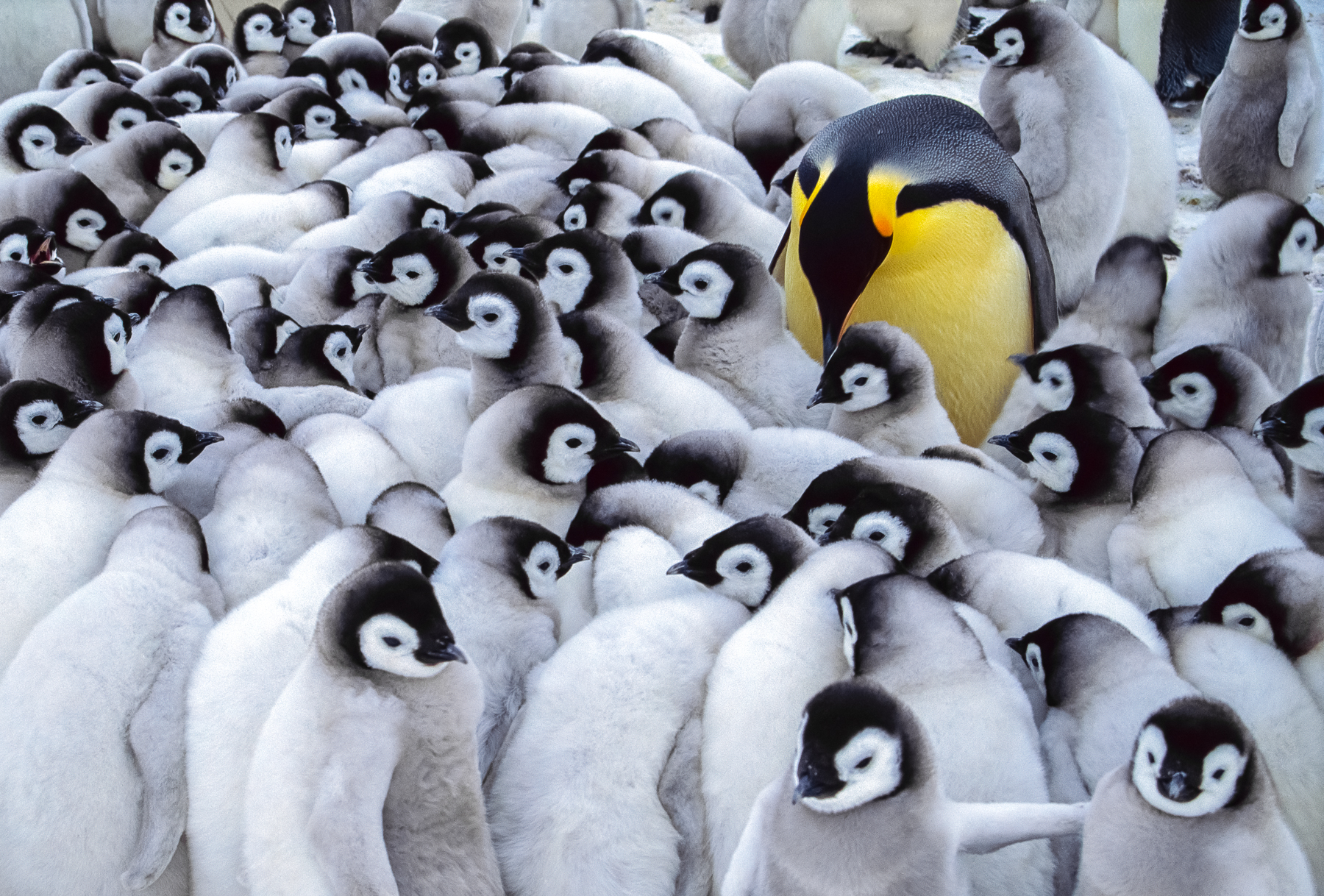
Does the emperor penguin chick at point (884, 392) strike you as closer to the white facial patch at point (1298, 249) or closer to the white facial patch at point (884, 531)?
the white facial patch at point (884, 531)

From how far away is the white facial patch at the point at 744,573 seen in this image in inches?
60.9

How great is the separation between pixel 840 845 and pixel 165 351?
1.61 m

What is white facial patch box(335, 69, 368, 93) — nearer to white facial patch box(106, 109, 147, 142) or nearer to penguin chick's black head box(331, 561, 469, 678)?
white facial patch box(106, 109, 147, 142)

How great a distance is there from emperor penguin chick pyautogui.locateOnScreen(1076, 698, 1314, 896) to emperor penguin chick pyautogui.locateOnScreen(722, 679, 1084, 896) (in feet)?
0.18

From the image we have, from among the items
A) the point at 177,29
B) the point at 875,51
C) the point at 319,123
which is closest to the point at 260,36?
the point at 177,29

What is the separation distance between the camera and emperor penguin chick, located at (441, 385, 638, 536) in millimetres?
1842

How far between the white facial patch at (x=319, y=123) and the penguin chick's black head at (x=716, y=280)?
1609 millimetres

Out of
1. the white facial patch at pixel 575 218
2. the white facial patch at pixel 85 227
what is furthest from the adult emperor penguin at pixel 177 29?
the white facial patch at pixel 575 218

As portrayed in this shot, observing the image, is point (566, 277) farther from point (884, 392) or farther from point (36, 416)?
point (36, 416)

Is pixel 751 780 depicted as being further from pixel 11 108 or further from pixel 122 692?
pixel 11 108

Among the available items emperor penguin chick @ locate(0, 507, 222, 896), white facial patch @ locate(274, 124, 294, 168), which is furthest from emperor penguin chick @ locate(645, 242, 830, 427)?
white facial patch @ locate(274, 124, 294, 168)

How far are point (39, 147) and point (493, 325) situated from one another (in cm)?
176

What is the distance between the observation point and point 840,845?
118 centimetres

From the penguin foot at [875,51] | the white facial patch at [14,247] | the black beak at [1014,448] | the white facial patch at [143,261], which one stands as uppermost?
the black beak at [1014,448]
